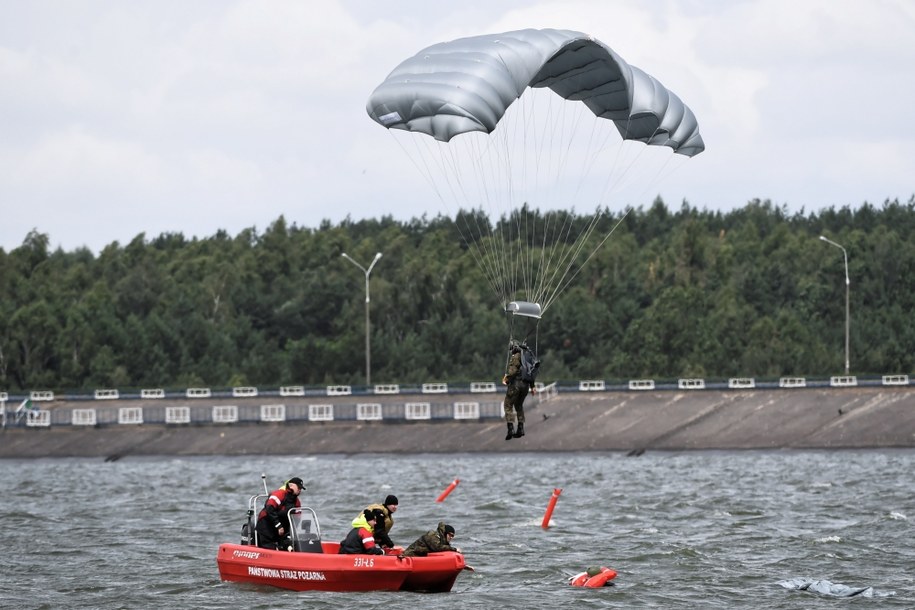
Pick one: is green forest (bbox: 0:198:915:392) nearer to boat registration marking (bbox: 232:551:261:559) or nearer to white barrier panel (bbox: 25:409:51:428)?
white barrier panel (bbox: 25:409:51:428)

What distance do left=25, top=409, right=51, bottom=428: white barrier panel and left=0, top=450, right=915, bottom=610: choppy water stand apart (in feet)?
39.4

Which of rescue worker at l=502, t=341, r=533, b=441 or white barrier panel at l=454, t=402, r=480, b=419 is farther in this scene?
white barrier panel at l=454, t=402, r=480, b=419

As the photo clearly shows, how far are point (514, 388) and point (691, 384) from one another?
6042cm

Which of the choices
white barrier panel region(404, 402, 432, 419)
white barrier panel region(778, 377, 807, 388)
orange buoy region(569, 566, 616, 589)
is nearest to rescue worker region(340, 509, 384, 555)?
orange buoy region(569, 566, 616, 589)

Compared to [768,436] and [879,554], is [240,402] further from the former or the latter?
[879,554]

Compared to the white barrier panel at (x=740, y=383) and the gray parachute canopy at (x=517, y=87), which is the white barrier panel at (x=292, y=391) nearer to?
the white barrier panel at (x=740, y=383)

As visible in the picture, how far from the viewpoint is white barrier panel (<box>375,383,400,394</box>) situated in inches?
4097

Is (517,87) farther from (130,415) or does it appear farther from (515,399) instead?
(130,415)

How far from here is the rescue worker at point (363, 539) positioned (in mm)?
38781

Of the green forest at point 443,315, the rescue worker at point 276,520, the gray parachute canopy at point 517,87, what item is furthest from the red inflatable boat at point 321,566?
the green forest at point 443,315

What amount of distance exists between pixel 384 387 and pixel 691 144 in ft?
198

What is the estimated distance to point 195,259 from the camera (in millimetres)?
178375

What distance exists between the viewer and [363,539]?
39062mm

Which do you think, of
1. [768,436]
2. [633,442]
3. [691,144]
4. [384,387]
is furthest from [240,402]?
[691,144]
